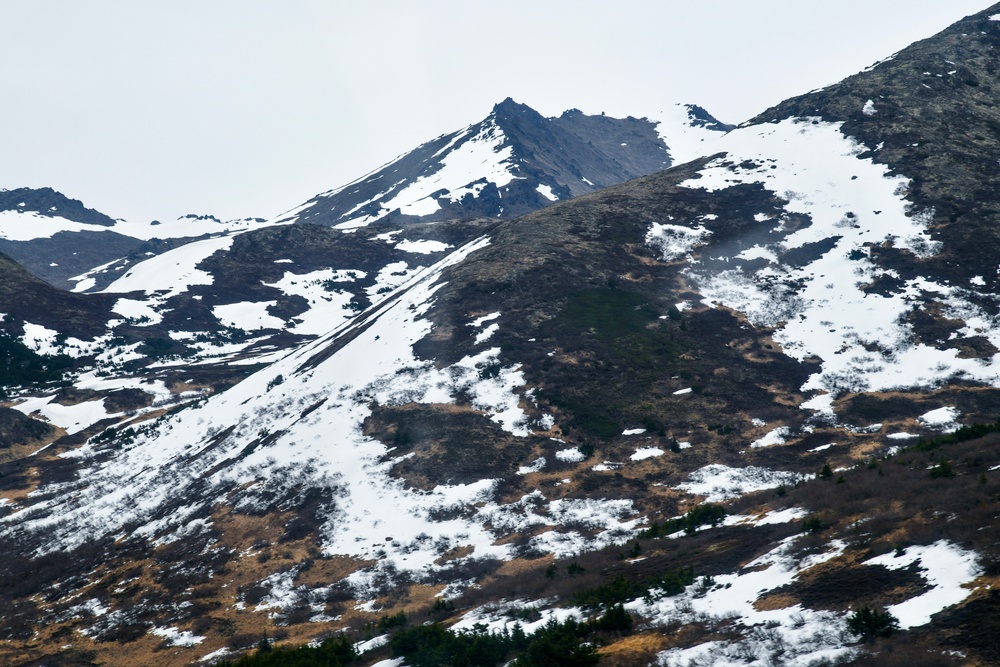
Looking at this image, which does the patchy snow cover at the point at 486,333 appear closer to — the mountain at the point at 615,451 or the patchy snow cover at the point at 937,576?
the mountain at the point at 615,451

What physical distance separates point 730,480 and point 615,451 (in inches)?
315

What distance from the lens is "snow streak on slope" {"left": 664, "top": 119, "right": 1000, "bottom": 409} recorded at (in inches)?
2023

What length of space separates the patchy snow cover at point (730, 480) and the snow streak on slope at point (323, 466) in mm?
4959

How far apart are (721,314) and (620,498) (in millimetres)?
28583

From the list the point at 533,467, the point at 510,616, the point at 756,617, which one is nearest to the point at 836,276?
the point at 533,467

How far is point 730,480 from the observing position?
4066cm

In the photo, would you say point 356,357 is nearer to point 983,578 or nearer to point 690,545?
point 690,545

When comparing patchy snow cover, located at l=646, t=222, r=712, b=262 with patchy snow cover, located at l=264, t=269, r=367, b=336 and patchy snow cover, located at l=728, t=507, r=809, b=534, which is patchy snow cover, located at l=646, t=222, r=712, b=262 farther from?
patchy snow cover, located at l=264, t=269, r=367, b=336

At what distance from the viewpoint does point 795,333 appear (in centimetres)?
5922

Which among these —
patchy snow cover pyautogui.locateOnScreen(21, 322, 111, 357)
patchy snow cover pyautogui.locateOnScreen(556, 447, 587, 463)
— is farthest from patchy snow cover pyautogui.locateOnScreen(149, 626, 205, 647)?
patchy snow cover pyautogui.locateOnScreen(21, 322, 111, 357)

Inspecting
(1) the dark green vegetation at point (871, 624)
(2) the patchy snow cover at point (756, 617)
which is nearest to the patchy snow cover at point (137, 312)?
(2) the patchy snow cover at point (756, 617)

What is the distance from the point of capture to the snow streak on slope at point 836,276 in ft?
169

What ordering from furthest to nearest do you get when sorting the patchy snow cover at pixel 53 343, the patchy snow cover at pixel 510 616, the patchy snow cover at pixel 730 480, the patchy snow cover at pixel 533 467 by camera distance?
the patchy snow cover at pixel 53 343 → the patchy snow cover at pixel 533 467 → the patchy snow cover at pixel 730 480 → the patchy snow cover at pixel 510 616

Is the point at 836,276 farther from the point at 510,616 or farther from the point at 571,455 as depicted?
the point at 510,616
